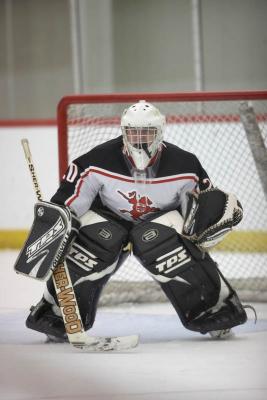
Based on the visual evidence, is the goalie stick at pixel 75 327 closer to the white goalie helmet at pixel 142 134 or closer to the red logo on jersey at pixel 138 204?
the red logo on jersey at pixel 138 204

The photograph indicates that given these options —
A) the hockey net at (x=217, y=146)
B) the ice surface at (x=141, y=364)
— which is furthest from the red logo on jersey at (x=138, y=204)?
the hockey net at (x=217, y=146)

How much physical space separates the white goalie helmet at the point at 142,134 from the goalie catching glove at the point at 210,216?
0.62 feet

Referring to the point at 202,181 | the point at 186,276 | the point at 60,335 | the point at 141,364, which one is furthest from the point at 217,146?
the point at 141,364

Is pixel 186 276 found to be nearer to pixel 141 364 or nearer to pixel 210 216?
pixel 210 216

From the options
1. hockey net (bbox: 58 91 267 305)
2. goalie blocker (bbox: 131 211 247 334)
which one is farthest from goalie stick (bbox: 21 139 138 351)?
hockey net (bbox: 58 91 267 305)

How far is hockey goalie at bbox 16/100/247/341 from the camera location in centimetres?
317

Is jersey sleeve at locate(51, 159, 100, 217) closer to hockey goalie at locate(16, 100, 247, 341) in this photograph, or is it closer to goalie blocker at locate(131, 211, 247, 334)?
hockey goalie at locate(16, 100, 247, 341)

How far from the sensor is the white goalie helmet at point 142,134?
3166mm

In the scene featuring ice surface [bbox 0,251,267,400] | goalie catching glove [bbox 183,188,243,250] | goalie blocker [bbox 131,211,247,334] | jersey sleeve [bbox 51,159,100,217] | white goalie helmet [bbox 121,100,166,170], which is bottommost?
ice surface [bbox 0,251,267,400]

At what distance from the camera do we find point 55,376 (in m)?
2.81

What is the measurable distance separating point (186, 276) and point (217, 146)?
1628 mm

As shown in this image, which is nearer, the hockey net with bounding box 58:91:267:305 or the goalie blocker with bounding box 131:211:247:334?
the goalie blocker with bounding box 131:211:247:334

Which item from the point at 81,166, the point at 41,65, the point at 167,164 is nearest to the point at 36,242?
the point at 81,166

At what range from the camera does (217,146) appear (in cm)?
478
